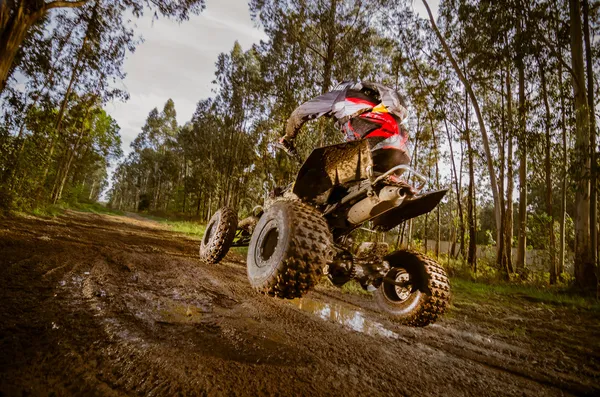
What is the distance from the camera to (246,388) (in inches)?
62.9

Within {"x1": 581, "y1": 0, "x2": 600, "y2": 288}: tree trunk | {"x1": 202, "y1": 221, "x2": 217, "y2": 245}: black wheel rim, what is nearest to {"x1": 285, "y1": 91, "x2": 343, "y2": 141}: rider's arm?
{"x1": 202, "y1": 221, "x2": 217, "y2": 245}: black wheel rim

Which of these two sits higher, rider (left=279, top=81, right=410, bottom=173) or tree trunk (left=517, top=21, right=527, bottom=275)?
tree trunk (left=517, top=21, right=527, bottom=275)

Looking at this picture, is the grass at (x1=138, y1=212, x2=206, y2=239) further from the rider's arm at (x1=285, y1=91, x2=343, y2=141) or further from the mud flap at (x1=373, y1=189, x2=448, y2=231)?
the rider's arm at (x1=285, y1=91, x2=343, y2=141)

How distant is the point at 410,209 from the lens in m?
3.12

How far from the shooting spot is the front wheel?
2658mm

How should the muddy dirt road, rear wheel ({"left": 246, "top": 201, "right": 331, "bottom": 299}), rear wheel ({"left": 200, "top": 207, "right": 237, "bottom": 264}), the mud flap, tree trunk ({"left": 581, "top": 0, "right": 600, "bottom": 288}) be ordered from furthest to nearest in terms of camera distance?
1. tree trunk ({"left": 581, "top": 0, "right": 600, "bottom": 288})
2. rear wheel ({"left": 200, "top": 207, "right": 237, "bottom": 264})
3. the mud flap
4. rear wheel ({"left": 246, "top": 201, "right": 331, "bottom": 299})
5. the muddy dirt road

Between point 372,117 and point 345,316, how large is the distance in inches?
103

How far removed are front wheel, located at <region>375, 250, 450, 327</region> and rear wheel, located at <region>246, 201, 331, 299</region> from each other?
1065mm

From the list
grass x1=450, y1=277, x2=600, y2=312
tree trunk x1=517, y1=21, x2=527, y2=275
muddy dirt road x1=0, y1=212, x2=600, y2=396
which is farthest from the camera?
tree trunk x1=517, y1=21, x2=527, y2=275

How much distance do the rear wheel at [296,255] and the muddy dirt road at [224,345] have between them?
1.68ft

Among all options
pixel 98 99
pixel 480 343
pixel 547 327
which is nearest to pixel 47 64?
pixel 98 99

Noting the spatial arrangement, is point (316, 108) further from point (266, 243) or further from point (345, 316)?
point (345, 316)

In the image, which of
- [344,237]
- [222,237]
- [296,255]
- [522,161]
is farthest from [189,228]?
[522,161]

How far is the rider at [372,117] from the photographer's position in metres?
2.70
